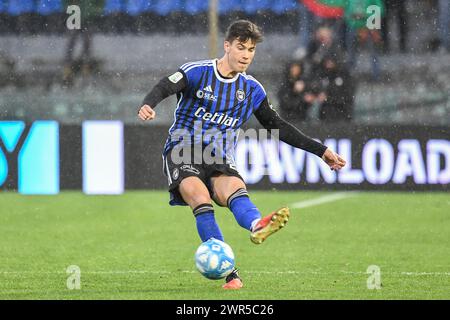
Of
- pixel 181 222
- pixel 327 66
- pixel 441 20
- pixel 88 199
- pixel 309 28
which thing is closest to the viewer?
pixel 181 222

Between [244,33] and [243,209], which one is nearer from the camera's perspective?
[243,209]

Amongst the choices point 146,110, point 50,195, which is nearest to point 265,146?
point 50,195

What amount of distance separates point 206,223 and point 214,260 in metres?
0.39

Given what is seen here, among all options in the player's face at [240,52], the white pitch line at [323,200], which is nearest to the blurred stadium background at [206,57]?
the white pitch line at [323,200]

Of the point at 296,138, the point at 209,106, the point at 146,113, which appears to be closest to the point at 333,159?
the point at 296,138

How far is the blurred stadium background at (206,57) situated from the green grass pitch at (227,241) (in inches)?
3.9

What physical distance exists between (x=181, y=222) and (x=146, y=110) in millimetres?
5198

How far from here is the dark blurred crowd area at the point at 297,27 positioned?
15.1 metres

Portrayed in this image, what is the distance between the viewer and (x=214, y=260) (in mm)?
6465

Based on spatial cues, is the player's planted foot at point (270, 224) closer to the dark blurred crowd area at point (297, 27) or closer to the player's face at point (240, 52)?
the player's face at point (240, 52)

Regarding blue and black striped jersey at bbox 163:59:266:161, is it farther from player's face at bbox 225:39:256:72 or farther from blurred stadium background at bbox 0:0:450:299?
blurred stadium background at bbox 0:0:450:299

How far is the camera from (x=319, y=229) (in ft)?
35.9

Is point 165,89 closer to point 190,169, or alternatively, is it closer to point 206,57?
point 190,169

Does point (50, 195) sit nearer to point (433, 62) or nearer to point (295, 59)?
point (295, 59)
